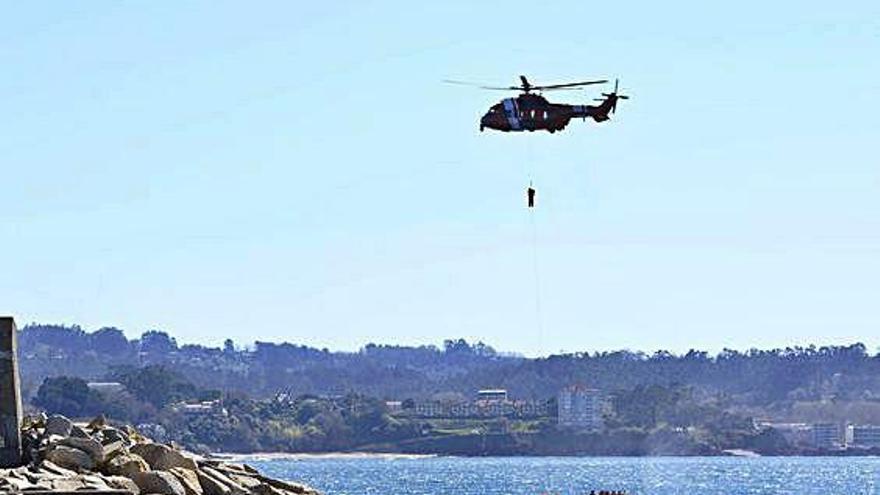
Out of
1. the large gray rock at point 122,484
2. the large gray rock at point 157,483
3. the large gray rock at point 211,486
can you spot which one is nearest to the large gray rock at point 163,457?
the large gray rock at point 211,486

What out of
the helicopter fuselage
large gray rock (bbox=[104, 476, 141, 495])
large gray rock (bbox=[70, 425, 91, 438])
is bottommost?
large gray rock (bbox=[104, 476, 141, 495])

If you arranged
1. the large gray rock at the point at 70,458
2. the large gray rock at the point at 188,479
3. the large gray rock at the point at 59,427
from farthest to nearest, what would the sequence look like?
the large gray rock at the point at 59,427
the large gray rock at the point at 188,479
the large gray rock at the point at 70,458

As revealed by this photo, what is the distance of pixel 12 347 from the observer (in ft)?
115

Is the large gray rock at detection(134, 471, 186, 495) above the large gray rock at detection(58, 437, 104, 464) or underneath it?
underneath

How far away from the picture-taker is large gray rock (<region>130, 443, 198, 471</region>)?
35.8 meters

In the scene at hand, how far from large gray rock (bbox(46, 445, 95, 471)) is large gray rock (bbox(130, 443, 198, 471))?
160cm

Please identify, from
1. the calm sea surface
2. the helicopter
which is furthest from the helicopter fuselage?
the calm sea surface

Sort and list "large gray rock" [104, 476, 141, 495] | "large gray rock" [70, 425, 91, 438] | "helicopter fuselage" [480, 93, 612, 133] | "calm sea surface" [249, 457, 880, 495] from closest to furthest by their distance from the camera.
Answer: "large gray rock" [104, 476, 141, 495], "large gray rock" [70, 425, 91, 438], "helicopter fuselage" [480, 93, 612, 133], "calm sea surface" [249, 457, 880, 495]

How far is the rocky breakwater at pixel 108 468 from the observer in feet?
108

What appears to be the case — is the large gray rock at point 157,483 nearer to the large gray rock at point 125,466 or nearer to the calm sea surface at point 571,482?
the large gray rock at point 125,466

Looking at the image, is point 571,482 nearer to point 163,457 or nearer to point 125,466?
point 163,457

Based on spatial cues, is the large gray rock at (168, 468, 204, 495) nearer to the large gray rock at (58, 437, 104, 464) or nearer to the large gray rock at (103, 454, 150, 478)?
the large gray rock at (103, 454, 150, 478)

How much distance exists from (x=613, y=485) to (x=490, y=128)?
106588mm

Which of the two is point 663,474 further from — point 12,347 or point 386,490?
point 12,347
